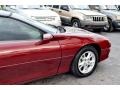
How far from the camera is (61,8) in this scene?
12258mm

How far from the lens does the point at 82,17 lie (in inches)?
422

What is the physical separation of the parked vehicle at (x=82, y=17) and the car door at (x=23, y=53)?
648cm

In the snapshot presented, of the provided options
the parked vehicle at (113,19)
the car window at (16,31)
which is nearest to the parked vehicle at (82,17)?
the parked vehicle at (113,19)

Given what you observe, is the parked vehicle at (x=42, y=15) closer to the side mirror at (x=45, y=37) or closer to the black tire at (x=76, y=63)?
the black tire at (x=76, y=63)

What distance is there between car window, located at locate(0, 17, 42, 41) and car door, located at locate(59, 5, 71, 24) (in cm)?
734

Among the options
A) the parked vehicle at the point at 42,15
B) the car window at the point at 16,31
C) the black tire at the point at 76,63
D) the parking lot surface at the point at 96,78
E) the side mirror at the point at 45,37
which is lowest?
the parking lot surface at the point at 96,78

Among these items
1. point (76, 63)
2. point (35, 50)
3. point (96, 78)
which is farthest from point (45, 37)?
point (96, 78)

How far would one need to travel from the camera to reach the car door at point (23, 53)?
3.84 m

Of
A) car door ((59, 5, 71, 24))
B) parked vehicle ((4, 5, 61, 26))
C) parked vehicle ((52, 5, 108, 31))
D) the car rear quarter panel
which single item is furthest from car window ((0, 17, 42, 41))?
car door ((59, 5, 71, 24))

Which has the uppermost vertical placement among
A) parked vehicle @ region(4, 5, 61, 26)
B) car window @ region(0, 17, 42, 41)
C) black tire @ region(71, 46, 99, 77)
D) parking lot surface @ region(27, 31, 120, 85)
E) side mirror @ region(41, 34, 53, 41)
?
car window @ region(0, 17, 42, 41)

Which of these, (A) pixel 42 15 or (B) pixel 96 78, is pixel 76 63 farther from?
(A) pixel 42 15

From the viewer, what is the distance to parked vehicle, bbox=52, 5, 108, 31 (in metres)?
10.7

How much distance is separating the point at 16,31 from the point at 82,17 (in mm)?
6895

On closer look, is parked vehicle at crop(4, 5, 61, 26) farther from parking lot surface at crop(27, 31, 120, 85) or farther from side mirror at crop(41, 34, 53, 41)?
side mirror at crop(41, 34, 53, 41)
